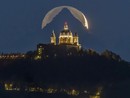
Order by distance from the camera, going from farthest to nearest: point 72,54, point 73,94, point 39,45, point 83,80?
point 39,45, point 72,54, point 83,80, point 73,94

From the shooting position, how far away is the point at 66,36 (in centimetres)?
10931

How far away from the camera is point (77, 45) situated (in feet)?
346

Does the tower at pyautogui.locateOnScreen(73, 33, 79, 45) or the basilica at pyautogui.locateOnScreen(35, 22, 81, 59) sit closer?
the basilica at pyautogui.locateOnScreen(35, 22, 81, 59)

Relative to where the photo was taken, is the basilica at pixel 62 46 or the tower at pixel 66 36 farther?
the tower at pixel 66 36

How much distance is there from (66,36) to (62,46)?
6516 mm

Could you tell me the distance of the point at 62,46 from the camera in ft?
338

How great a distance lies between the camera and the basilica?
319ft

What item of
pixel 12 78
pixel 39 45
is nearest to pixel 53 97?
pixel 12 78

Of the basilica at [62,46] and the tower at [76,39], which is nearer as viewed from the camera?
the basilica at [62,46]

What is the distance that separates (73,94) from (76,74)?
9.48m

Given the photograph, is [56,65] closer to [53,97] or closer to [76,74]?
[76,74]

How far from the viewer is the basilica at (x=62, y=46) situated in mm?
97381

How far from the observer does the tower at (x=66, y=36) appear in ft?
355

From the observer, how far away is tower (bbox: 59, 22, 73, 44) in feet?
355
